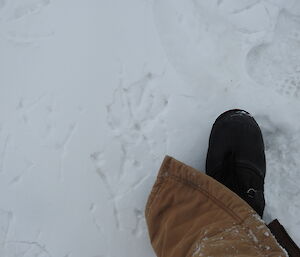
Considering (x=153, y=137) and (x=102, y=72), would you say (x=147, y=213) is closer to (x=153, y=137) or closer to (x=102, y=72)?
(x=153, y=137)

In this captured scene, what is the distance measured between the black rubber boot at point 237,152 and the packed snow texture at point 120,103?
6 centimetres

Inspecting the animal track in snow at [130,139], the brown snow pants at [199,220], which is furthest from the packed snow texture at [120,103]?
the brown snow pants at [199,220]

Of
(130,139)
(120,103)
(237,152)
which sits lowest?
(237,152)

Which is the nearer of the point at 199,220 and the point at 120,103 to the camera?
the point at 199,220

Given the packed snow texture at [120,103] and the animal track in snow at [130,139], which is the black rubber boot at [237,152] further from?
the animal track in snow at [130,139]

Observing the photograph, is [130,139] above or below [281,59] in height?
below

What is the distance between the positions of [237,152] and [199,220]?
1.18 feet

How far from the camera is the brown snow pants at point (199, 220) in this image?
1107 mm

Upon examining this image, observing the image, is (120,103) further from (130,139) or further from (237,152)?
(237,152)

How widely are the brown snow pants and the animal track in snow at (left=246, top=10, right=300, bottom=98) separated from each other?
1.67 ft

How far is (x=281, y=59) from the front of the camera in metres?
1.51

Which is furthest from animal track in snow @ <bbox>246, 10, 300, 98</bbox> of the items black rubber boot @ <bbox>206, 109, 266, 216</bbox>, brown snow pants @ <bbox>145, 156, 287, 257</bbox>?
brown snow pants @ <bbox>145, 156, 287, 257</bbox>

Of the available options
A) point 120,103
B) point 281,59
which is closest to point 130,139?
point 120,103

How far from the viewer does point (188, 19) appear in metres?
1.49
